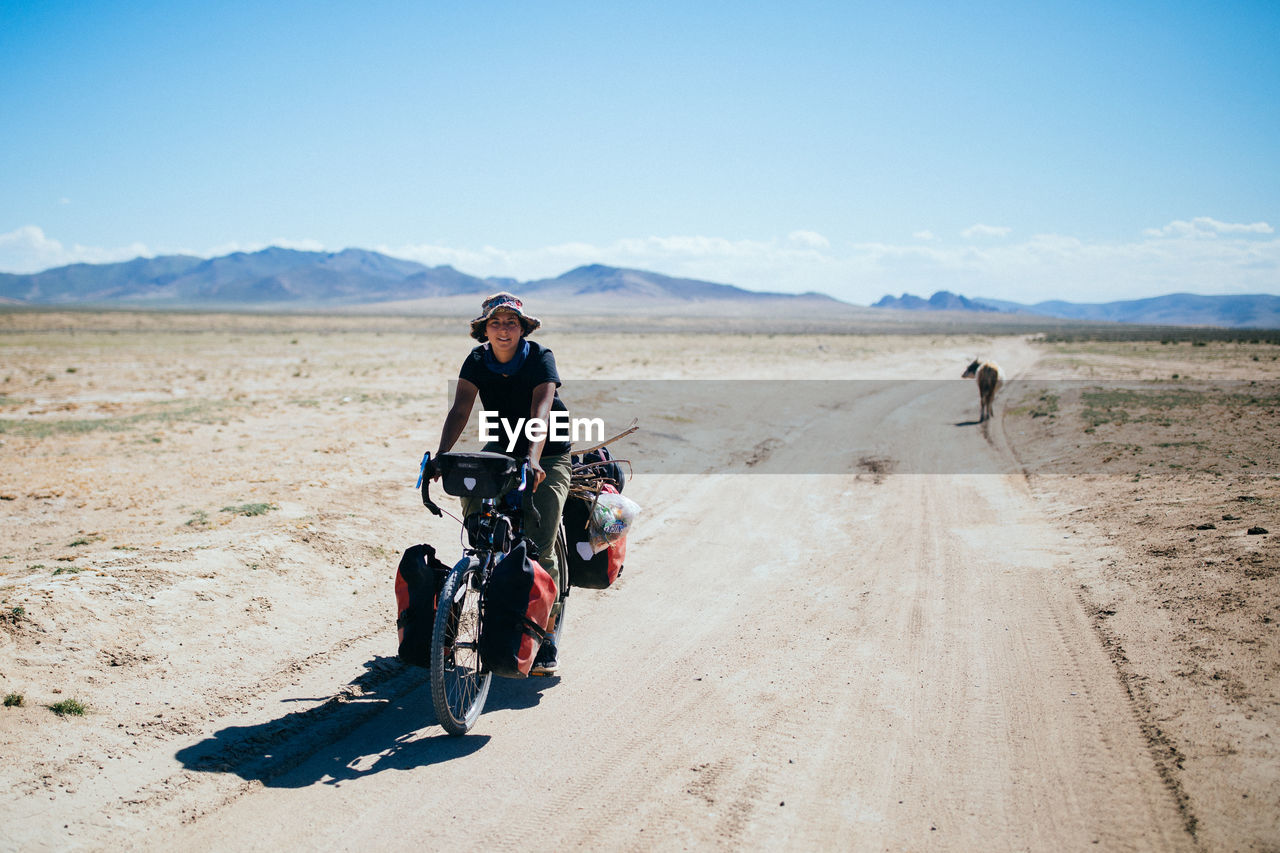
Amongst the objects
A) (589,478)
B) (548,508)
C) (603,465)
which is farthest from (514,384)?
(603,465)

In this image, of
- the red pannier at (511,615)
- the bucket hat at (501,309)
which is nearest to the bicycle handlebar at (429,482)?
the red pannier at (511,615)

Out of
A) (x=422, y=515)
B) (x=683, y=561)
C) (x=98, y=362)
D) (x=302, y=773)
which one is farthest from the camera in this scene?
(x=98, y=362)

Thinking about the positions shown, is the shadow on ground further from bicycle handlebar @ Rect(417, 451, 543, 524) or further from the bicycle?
bicycle handlebar @ Rect(417, 451, 543, 524)

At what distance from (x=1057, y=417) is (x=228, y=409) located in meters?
18.4

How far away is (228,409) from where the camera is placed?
55.9ft

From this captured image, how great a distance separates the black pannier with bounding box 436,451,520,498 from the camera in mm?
4023

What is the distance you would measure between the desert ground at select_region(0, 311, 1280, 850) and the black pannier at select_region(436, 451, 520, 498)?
1424 millimetres

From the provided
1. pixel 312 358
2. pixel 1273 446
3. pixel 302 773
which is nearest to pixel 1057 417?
pixel 1273 446

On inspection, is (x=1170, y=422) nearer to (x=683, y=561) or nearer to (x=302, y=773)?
(x=683, y=561)

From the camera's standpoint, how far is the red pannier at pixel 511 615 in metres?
4.23

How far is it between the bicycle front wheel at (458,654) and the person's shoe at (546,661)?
12.7 inches

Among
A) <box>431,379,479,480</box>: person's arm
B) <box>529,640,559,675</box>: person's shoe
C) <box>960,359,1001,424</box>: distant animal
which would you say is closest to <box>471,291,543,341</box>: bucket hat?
<box>431,379,479,480</box>: person's arm
